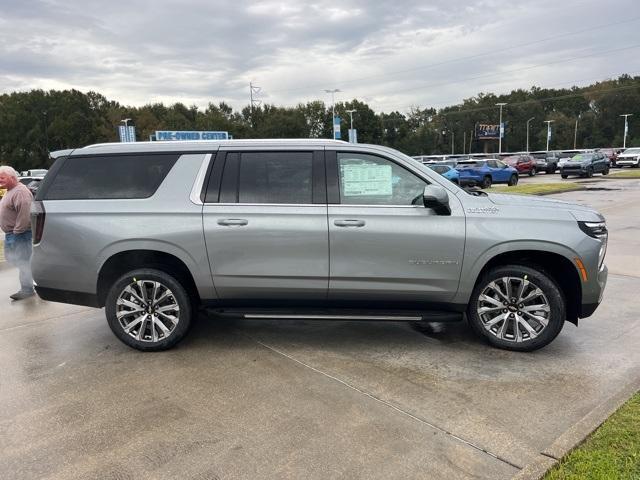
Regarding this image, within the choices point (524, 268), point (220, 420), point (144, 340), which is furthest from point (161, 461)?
point (524, 268)

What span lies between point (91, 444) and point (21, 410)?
0.83 meters

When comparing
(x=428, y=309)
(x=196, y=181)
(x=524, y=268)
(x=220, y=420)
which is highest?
(x=196, y=181)

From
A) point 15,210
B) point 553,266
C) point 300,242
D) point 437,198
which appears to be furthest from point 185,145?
point 553,266

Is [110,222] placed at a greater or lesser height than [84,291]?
greater

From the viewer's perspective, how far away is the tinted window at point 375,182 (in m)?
4.42

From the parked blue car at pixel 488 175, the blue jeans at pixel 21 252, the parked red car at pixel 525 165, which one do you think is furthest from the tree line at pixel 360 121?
the blue jeans at pixel 21 252

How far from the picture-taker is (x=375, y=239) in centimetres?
431

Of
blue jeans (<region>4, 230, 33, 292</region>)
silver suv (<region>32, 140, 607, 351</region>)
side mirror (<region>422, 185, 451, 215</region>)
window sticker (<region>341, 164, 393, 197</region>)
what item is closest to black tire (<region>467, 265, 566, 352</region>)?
silver suv (<region>32, 140, 607, 351</region>)

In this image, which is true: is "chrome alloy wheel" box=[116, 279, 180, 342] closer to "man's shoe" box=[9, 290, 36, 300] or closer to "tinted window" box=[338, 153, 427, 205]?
"tinted window" box=[338, 153, 427, 205]

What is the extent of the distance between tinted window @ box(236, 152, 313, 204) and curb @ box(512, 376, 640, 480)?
2.60 metres

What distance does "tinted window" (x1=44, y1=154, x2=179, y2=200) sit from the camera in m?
4.63

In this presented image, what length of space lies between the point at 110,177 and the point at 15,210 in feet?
8.77

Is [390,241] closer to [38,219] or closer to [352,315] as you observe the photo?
[352,315]

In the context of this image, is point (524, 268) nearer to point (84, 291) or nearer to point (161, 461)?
point (161, 461)
